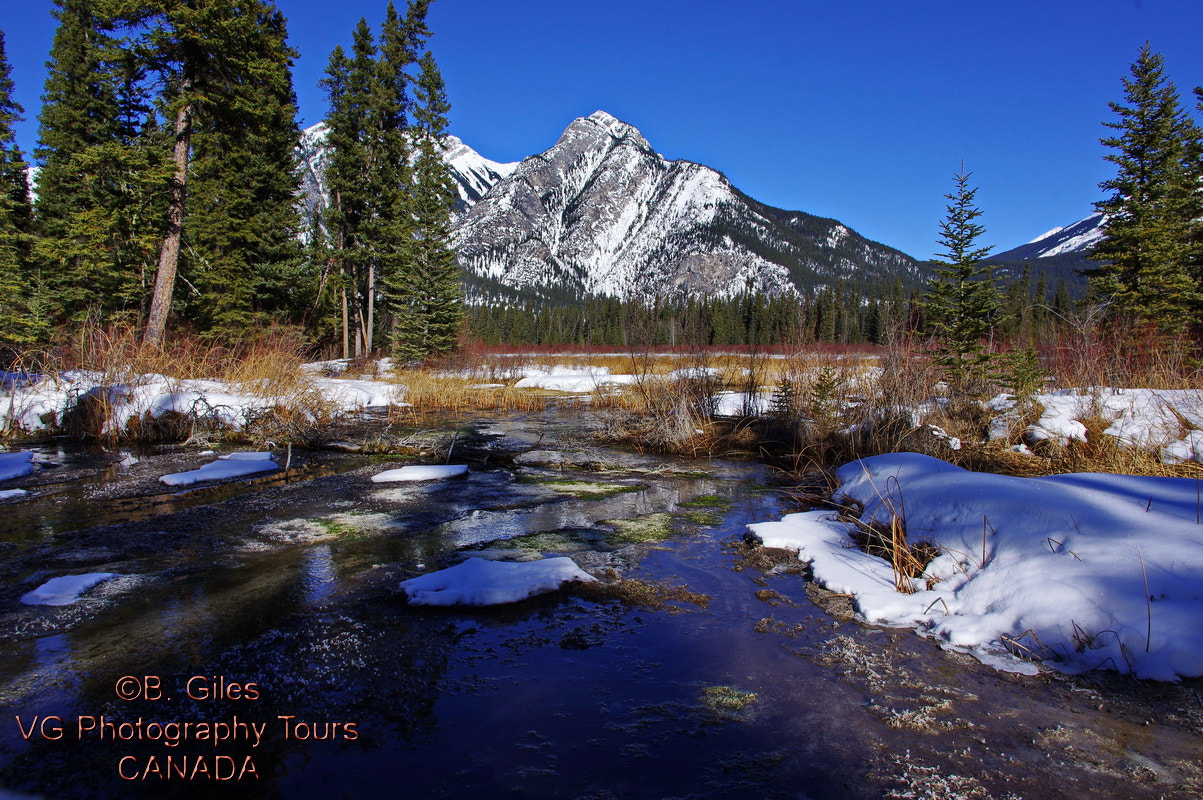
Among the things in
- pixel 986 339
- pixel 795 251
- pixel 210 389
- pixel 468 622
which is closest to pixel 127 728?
pixel 468 622

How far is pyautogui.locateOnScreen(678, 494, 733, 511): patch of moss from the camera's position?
5.93 meters

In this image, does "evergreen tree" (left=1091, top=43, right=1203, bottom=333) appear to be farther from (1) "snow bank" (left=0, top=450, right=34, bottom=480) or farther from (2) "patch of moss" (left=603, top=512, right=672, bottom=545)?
(1) "snow bank" (left=0, top=450, right=34, bottom=480)

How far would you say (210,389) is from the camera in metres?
9.38

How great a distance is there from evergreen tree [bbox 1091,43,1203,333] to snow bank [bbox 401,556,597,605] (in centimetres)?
1833

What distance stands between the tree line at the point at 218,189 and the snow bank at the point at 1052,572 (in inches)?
574

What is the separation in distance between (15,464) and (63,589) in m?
4.73

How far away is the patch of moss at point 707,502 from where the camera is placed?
5.93 meters

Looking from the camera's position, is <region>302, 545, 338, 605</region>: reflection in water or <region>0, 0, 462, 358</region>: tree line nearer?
<region>302, 545, 338, 605</region>: reflection in water

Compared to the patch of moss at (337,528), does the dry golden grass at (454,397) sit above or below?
above

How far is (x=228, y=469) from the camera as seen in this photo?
6691 mm

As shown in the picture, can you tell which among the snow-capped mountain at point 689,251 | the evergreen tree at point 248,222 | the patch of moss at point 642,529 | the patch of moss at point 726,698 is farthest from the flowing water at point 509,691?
the snow-capped mountain at point 689,251

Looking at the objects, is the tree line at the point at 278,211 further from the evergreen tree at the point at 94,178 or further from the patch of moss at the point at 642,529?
the patch of moss at the point at 642,529

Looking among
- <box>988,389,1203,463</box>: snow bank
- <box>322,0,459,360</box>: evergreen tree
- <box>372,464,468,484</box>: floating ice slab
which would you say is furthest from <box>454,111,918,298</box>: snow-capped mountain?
<box>372,464,468,484</box>: floating ice slab

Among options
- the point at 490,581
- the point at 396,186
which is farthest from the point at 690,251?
the point at 490,581
